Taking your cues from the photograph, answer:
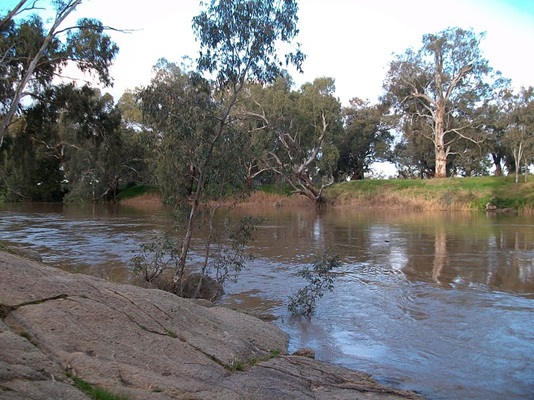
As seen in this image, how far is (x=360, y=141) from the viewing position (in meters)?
61.2

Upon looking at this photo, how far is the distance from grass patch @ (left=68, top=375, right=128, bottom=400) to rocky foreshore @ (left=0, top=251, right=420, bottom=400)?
0.05 meters

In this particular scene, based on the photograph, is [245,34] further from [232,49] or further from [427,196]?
[427,196]

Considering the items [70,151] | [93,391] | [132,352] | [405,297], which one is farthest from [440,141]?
[93,391]

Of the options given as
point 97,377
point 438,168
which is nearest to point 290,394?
point 97,377

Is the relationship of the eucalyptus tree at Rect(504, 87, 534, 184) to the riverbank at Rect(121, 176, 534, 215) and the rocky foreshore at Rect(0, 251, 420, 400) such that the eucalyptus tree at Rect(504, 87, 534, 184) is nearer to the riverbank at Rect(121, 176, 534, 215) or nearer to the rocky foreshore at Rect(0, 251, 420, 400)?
the riverbank at Rect(121, 176, 534, 215)

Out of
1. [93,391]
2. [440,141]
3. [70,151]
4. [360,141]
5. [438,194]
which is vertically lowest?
[93,391]

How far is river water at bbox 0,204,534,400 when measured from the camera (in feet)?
23.7

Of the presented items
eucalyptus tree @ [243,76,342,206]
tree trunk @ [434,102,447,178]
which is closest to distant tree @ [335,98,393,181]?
tree trunk @ [434,102,447,178]

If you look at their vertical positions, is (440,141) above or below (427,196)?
above

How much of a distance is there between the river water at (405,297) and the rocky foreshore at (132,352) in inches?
54.0

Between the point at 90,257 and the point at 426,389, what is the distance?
42.8 ft

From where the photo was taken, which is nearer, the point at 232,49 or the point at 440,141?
the point at 232,49

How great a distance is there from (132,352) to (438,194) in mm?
43934

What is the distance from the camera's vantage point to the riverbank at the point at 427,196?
43156mm
